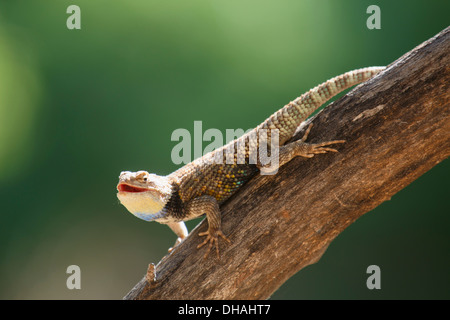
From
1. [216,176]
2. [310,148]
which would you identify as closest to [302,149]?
[310,148]

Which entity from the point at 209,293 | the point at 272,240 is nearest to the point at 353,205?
the point at 272,240

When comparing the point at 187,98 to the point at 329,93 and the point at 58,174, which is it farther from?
the point at 329,93

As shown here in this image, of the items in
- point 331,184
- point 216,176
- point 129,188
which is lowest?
point 331,184

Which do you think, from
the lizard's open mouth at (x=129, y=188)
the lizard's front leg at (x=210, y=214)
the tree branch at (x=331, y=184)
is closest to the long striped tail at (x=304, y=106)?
the tree branch at (x=331, y=184)

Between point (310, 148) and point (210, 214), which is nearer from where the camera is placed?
point (310, 148)

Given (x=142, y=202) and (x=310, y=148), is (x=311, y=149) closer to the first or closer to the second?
(x=310, y=148)

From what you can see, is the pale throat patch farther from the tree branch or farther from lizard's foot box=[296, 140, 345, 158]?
lizard's foot box=[296, 140, 345, 158]

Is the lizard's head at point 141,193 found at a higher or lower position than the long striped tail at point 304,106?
lower

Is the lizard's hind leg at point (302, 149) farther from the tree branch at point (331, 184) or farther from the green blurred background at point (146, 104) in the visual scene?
the green blurred background at point (146, 104)
